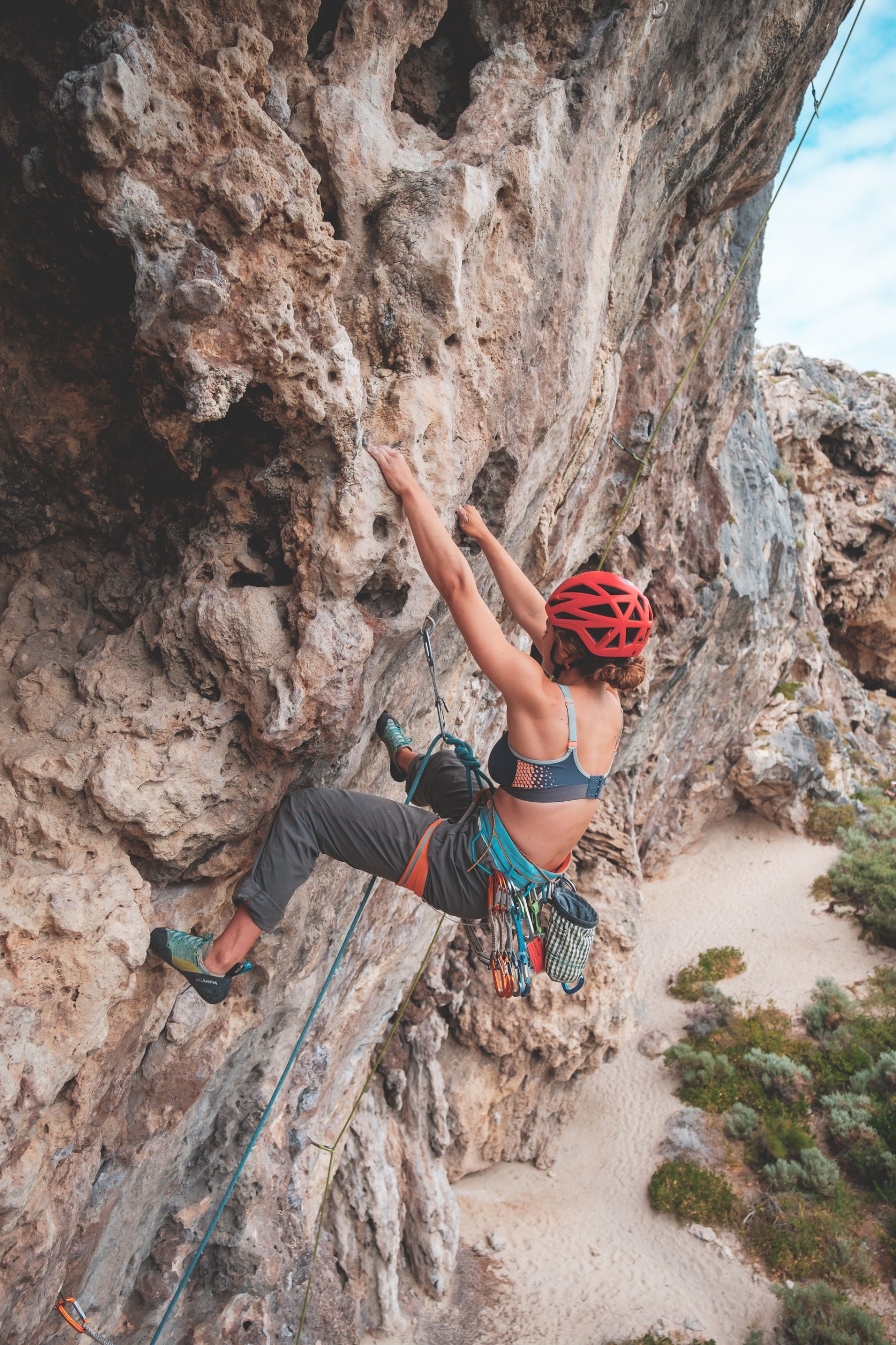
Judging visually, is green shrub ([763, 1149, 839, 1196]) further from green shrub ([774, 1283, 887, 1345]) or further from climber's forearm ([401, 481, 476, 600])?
climber's forearm ([401, 481, 476, 600])

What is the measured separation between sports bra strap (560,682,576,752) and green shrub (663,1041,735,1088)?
38.7 ft

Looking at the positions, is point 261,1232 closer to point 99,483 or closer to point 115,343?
point 99,483

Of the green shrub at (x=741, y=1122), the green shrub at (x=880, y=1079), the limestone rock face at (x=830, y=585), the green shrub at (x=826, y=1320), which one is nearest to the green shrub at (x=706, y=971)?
the green shrub at (x=741, y=1122)

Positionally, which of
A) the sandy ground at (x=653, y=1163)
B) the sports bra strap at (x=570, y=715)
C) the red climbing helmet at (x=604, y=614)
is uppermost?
the red climbing helmet at (x=604, y=614)

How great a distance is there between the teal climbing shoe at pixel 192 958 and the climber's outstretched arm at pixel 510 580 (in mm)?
2040

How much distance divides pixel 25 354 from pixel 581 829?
10.3ft

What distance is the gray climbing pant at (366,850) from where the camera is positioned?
3.22 metres

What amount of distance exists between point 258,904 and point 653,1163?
11079 mm

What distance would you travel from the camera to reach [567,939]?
3.84 metres

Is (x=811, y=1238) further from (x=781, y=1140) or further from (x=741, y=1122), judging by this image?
(x=741, y=1122)

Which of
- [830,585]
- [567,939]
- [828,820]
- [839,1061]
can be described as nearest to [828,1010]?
[839,1061]

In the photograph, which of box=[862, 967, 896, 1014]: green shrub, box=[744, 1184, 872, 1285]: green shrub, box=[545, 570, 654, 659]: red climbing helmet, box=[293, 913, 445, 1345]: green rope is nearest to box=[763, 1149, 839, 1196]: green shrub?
box=[744, 1184, 872, 1285]: green shrub

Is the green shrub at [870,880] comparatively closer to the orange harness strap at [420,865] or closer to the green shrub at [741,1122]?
the green shrub at [741,1122]

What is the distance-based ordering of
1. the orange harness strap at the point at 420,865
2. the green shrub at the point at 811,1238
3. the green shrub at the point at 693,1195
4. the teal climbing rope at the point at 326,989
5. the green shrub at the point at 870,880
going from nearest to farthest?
1. the orange harness strap at the point at 420,865
2. the teal climbing rope at the point at 326,989
3. the green shrub at the point at 811,1238
4. the green shrub at the point at 693,1195
5. the green shrub at the point at 870,880
